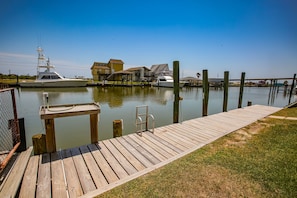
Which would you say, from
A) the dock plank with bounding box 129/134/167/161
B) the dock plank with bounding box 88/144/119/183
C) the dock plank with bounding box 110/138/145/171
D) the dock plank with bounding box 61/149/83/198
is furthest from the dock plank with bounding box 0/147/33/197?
the dock plank with bounding box 129/134/167/161

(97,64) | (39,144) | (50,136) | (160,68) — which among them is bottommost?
(39,144)

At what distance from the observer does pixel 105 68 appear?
44.6 metres

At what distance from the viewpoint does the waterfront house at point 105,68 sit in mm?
44375

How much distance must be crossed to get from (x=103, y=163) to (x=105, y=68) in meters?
44.7

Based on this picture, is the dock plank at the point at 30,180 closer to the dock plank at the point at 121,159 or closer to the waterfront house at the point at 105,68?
the dock plank at the point at 121,159

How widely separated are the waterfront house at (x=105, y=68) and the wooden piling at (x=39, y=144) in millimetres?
41794

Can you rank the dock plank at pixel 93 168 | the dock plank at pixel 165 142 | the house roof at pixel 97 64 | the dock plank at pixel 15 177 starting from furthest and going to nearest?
the house roof at pixel 97 64 → the dock plank at pixel 165 142 → the dock plank at pixel 93 168 → the dock plank at pixel 15 177

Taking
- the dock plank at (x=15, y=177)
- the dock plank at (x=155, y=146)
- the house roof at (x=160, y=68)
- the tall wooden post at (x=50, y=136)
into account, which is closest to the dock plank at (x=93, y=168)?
the tall wooden post at (x=50, y=136)

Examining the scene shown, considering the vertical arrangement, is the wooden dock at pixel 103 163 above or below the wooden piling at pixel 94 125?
below

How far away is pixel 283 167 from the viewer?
281 cm

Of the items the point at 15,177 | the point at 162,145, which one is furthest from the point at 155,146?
the point at 15,177

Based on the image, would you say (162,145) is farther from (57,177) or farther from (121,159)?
(57,177)

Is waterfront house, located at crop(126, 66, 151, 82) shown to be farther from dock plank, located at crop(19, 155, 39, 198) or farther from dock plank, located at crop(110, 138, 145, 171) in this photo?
dock plank, located at crop(19, 155, 39, 198)

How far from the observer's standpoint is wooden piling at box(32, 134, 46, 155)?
3132 millimetres
